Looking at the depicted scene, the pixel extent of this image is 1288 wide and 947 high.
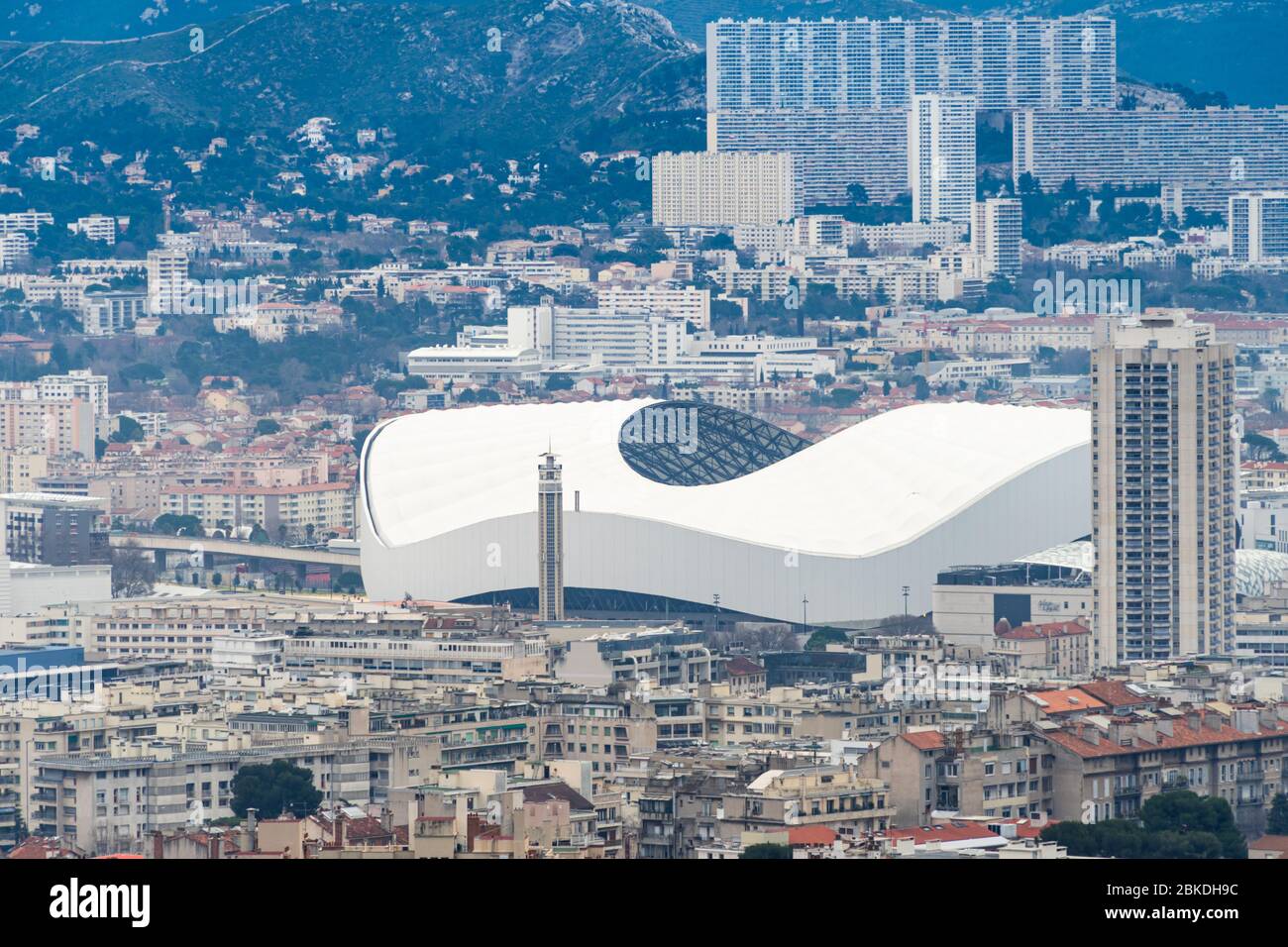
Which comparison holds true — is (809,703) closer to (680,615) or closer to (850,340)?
(680,615)

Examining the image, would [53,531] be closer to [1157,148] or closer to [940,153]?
[940,153]

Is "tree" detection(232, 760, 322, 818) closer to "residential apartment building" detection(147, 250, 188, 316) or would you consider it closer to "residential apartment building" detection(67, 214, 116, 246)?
"residential apartment building" detection(147, 250, 188, 316)

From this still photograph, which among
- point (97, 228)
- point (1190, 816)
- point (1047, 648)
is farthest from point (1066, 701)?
point (97, 228)

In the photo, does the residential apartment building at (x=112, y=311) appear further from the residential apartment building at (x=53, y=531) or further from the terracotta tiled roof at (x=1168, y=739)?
the terracotta tiled roof at (x=1168, y=739)

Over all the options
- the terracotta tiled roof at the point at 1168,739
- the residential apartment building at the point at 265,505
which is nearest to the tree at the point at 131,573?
the residential apartment building at the point at 265,505

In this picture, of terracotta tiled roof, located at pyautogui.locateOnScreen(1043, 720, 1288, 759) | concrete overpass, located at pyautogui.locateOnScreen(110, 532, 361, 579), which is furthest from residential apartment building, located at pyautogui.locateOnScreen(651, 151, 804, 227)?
terracotta tiled roof, located at pyautogui.locateOnScreen(1043, 720, 1288, 759)
